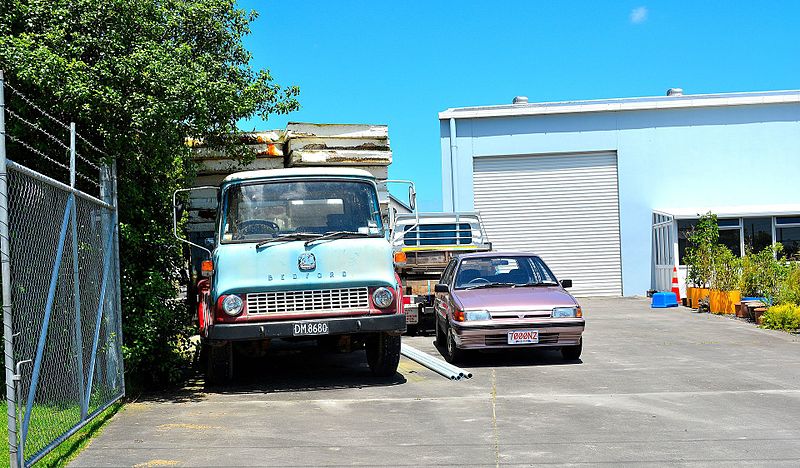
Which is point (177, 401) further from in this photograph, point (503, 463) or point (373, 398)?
point (503, 463)

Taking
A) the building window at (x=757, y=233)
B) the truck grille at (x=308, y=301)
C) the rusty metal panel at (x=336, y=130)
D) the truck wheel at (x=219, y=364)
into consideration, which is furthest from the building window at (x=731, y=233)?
the truck wheel at (x=219, y=364)

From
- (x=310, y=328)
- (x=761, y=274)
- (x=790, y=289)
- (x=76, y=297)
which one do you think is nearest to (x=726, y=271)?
(x=761, y=274)

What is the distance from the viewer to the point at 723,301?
71.8 feet

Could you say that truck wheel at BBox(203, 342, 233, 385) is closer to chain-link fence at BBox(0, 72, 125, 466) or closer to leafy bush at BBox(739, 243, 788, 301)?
chain-link fence at BBox(0, 72, 125, 466)

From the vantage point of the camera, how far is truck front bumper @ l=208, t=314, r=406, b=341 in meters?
9.72

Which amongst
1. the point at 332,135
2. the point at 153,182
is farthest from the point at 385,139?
the point at 153,182

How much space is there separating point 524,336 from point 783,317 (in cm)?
805

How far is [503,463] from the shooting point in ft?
21.5

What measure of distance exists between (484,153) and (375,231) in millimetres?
21085

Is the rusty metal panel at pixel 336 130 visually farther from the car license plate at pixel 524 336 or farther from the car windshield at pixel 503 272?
the car license plate at pixel 524 336

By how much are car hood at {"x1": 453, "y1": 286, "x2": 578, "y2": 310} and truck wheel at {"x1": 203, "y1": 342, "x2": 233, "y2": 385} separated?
3293 millimetres

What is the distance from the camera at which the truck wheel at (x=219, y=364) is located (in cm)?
1030

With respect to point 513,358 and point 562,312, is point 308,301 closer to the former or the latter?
point 562,312

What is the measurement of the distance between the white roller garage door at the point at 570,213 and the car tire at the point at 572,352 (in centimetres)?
1851
